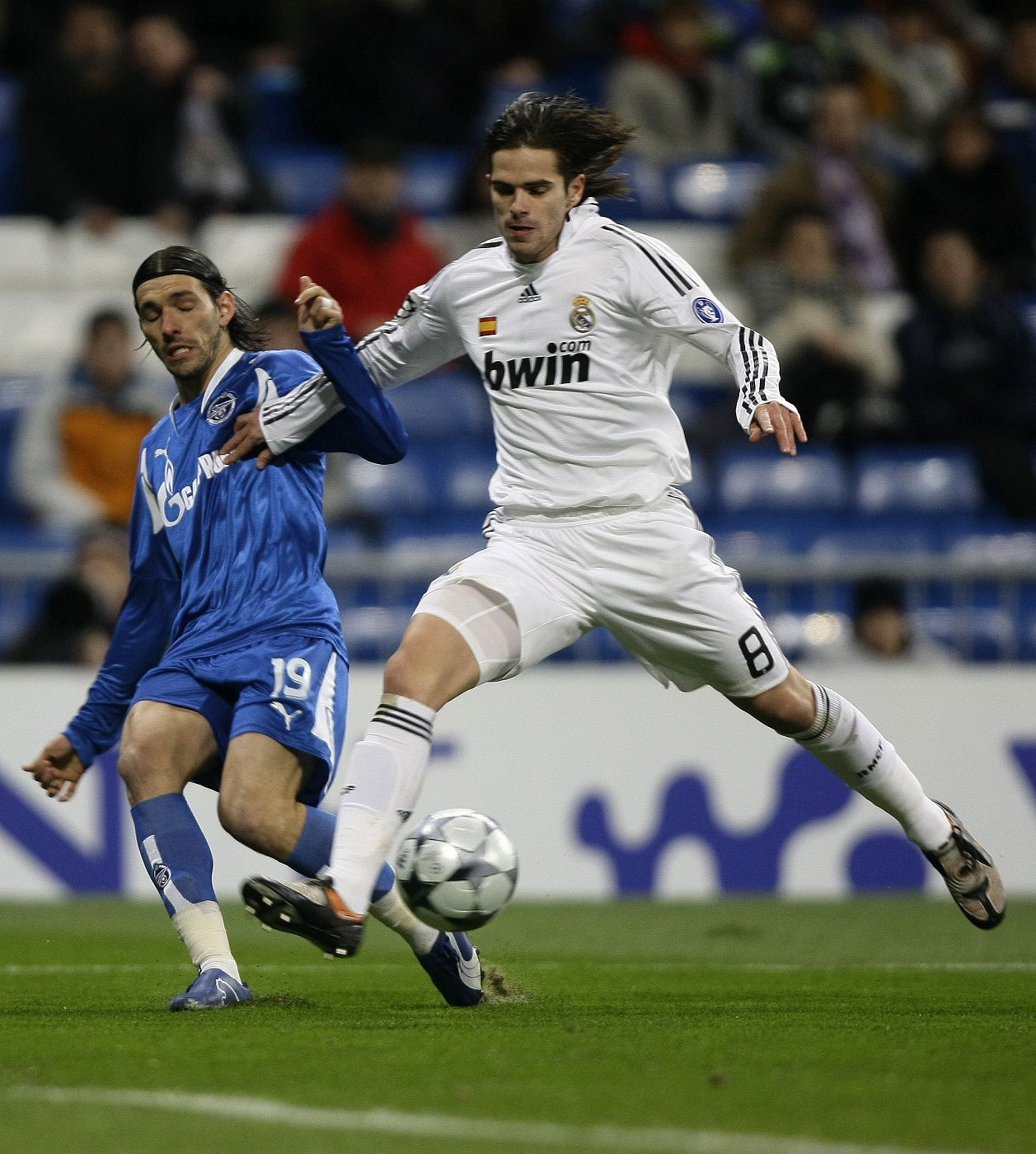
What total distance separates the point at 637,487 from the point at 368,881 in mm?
1361

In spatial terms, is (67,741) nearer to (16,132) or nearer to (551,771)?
(551,771)

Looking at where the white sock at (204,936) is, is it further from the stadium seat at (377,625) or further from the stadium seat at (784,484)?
the stadium seat at (784,484)

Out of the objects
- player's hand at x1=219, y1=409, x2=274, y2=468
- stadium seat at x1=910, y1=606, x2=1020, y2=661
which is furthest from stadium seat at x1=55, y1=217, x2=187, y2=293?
player's hand at x1=219, y1=409, x2=274, y2=468

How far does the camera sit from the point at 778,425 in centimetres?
518

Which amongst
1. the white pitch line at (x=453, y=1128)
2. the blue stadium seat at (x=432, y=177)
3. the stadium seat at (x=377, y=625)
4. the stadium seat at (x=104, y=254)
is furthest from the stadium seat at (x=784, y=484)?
the white pitch line at (x=453, y=1128)

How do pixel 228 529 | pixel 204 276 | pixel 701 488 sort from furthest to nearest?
pixel 701 488 → pixel 204 276 → pixel 228 529

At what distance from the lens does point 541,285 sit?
5691 mm

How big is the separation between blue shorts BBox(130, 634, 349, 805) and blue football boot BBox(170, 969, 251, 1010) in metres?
0.53

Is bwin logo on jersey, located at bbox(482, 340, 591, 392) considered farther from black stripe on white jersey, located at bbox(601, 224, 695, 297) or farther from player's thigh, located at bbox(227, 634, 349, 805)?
player's thigh, located at bbox(227, 634, 349, 805)

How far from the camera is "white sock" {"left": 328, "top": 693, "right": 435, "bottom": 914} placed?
5.02 m

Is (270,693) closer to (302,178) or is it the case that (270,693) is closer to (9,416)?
(9,416)

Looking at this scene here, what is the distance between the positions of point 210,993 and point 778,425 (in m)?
2.10

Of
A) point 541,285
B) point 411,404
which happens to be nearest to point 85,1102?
point 541,285

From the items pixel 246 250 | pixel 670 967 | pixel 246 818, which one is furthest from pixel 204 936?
pixel 246 250
